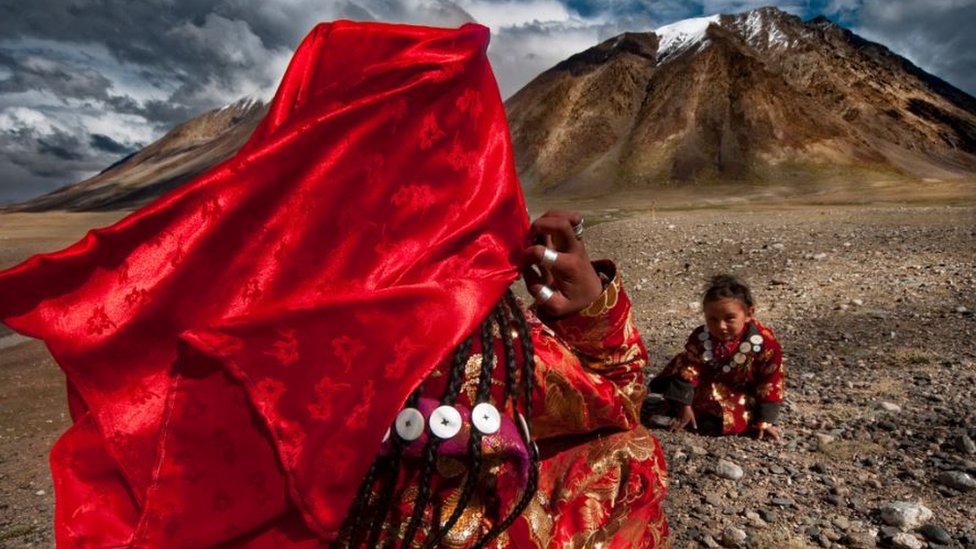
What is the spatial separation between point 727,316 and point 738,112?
94731 mm

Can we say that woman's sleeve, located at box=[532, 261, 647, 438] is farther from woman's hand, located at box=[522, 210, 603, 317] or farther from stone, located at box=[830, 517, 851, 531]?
stone, located at box=[830, 517, 851, 531]

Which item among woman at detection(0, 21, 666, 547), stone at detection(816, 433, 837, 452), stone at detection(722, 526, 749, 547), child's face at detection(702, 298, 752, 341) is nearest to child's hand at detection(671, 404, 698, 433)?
child's face at detection(702, 298, 752, 341)

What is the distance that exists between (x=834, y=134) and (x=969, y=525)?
9222 cm

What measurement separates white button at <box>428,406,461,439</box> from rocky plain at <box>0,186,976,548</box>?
2009 millimetres

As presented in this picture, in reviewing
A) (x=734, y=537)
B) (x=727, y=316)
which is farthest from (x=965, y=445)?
(x=734, y=537)

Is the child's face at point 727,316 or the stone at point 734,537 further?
the child's face at point 727,316

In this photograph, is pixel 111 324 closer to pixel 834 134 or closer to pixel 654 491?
pixel 654 491

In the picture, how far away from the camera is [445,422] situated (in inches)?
57.8

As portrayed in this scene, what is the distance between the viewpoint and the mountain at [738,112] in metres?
81.9

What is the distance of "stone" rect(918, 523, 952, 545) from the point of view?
2.79 m

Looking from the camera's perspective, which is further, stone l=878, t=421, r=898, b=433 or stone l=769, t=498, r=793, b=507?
stone l=878, t=421, r=898, b=433

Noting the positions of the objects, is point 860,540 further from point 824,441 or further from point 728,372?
point 728,372

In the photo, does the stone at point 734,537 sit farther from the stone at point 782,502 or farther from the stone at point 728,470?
the stone at point 728,470

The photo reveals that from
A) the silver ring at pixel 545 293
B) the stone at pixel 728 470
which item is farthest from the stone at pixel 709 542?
the silver ring at pixel 545 293
